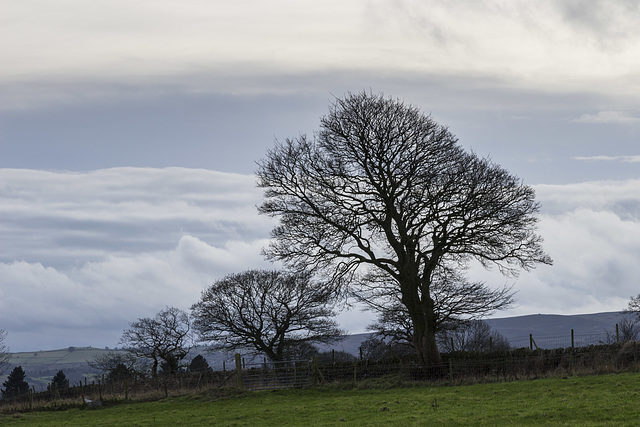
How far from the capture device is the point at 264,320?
58.3 m

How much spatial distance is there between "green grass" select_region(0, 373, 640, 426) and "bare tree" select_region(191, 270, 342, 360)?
22729mm

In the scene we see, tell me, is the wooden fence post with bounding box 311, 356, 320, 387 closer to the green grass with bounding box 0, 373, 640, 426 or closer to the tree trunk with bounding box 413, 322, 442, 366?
the green grass with bounding box 0, 373, 640, 426

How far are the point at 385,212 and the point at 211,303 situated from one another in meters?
30.5

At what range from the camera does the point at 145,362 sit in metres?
62.3

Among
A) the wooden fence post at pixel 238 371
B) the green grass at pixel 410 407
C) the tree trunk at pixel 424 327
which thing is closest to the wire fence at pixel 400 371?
the wooden fence post at pixel 238 371

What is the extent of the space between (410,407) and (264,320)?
121 feet

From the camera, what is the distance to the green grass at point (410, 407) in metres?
18.1

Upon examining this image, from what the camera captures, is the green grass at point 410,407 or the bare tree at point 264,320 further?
the bare tree at point 264,320

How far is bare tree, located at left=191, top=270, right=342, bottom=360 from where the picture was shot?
57781 millimetres

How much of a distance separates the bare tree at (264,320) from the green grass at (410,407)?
22729 mm

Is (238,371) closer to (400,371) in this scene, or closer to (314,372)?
(314,372)

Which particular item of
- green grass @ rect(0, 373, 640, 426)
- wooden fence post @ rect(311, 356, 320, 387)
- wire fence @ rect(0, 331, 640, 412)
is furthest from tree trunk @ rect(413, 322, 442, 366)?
wooden fence post @ rect(311, 356, 320, 387)

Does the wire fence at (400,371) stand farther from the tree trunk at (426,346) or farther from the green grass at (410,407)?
the green grass at (410,407)

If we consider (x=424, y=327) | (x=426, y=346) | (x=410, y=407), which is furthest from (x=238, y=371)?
(x=410, y=407)
